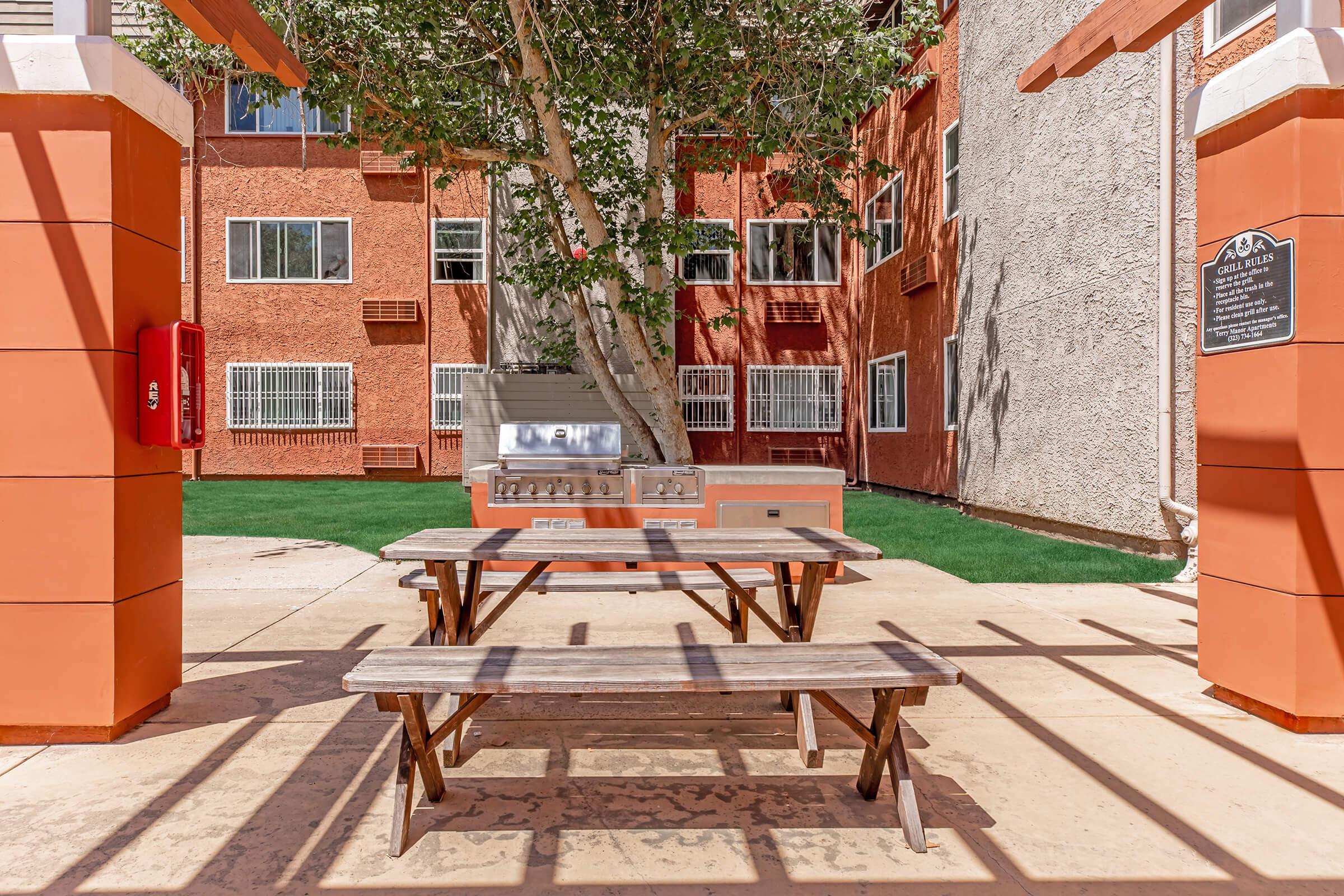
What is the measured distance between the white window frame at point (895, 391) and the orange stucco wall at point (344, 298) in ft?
27.6

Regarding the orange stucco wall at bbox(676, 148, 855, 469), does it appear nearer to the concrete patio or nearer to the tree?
the tree

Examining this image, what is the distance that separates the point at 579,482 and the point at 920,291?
30.8 ft

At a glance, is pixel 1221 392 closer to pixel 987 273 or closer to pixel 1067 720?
pixel 1067 720

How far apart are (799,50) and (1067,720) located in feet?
26.3

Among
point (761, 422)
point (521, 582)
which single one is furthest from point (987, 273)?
point (521, 582)

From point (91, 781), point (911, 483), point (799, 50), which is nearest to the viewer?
point (91, 781)

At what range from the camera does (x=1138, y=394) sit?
318 inches

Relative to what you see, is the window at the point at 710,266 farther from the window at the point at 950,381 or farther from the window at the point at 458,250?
the window at the point at 950,381

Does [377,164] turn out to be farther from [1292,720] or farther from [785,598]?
[1292,720]

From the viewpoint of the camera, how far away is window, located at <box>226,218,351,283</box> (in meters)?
18.3

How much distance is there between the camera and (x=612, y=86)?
30.8 feet

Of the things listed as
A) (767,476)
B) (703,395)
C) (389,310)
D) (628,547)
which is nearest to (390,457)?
(389,310)

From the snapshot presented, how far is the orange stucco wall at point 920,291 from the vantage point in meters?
13.2

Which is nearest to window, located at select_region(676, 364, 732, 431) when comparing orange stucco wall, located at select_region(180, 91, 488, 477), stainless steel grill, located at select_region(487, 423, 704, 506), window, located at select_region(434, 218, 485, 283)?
orange stucco wall, located at select_region(180, 91, 488, 477)
